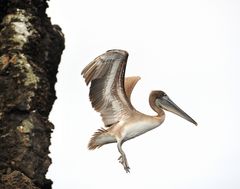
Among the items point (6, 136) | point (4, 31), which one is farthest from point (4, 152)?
point (4, 31)

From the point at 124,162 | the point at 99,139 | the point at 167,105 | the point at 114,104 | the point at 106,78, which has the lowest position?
the point at 124,162

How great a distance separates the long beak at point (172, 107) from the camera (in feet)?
54.1

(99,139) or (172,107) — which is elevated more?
(172,107)

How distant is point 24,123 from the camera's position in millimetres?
12242

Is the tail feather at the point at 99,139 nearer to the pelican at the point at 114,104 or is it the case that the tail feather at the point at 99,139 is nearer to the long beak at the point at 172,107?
the pelican at the point at 114,104

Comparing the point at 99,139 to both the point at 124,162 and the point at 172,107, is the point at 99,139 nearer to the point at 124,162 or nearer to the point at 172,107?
the point at 124,162

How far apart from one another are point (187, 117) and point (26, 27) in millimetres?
5451

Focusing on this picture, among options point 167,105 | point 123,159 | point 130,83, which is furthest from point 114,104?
point 130,83

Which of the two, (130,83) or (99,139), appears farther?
(130,83)

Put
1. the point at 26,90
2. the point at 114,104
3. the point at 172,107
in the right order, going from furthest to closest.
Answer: the point at 172,107, the point at 114,104, the point at 26,90

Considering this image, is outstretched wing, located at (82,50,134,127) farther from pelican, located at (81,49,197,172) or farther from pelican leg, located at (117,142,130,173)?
pelican leg, located at (117,142,130,173)

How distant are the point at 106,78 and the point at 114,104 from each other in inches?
26.6

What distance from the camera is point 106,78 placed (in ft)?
49.2

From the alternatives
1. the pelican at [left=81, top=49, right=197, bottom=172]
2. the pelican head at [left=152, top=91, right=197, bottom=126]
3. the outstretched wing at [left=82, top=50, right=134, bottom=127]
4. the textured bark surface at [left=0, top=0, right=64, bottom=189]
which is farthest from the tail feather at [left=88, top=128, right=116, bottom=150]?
→ the textured bark surface at [left=0, top=0, right=64, bottom=189]
